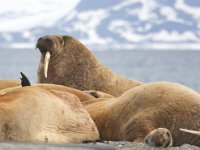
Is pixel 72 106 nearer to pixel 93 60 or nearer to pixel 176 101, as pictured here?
pixel 176 101

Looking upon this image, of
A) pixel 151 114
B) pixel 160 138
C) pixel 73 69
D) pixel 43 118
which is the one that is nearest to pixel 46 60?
pixel 73 69

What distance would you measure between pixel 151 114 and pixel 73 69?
4.71 metres

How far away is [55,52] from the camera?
1146 centimetres

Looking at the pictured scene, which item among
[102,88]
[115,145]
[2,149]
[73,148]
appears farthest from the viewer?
[102,88]

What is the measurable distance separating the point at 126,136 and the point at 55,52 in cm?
490

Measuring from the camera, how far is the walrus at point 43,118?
19.2 ft

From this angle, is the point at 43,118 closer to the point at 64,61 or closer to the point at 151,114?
the point at 151,114

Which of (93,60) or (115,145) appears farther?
(93,60)

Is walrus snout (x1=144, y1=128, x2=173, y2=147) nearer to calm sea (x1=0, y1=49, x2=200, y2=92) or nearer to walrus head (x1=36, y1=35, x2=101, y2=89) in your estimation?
walrus head (x1=36, y1=35, x2=101, y2=89)

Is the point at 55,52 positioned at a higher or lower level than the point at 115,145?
higher

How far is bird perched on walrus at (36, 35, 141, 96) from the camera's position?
11.0m

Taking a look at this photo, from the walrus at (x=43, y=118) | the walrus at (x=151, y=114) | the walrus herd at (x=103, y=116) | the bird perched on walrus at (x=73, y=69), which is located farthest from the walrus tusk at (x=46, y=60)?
the walrus at (x=43, y=118)

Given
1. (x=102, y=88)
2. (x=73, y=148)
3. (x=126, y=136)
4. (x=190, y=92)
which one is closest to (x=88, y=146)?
(x=73, y=148)

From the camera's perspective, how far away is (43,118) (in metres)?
6.16
